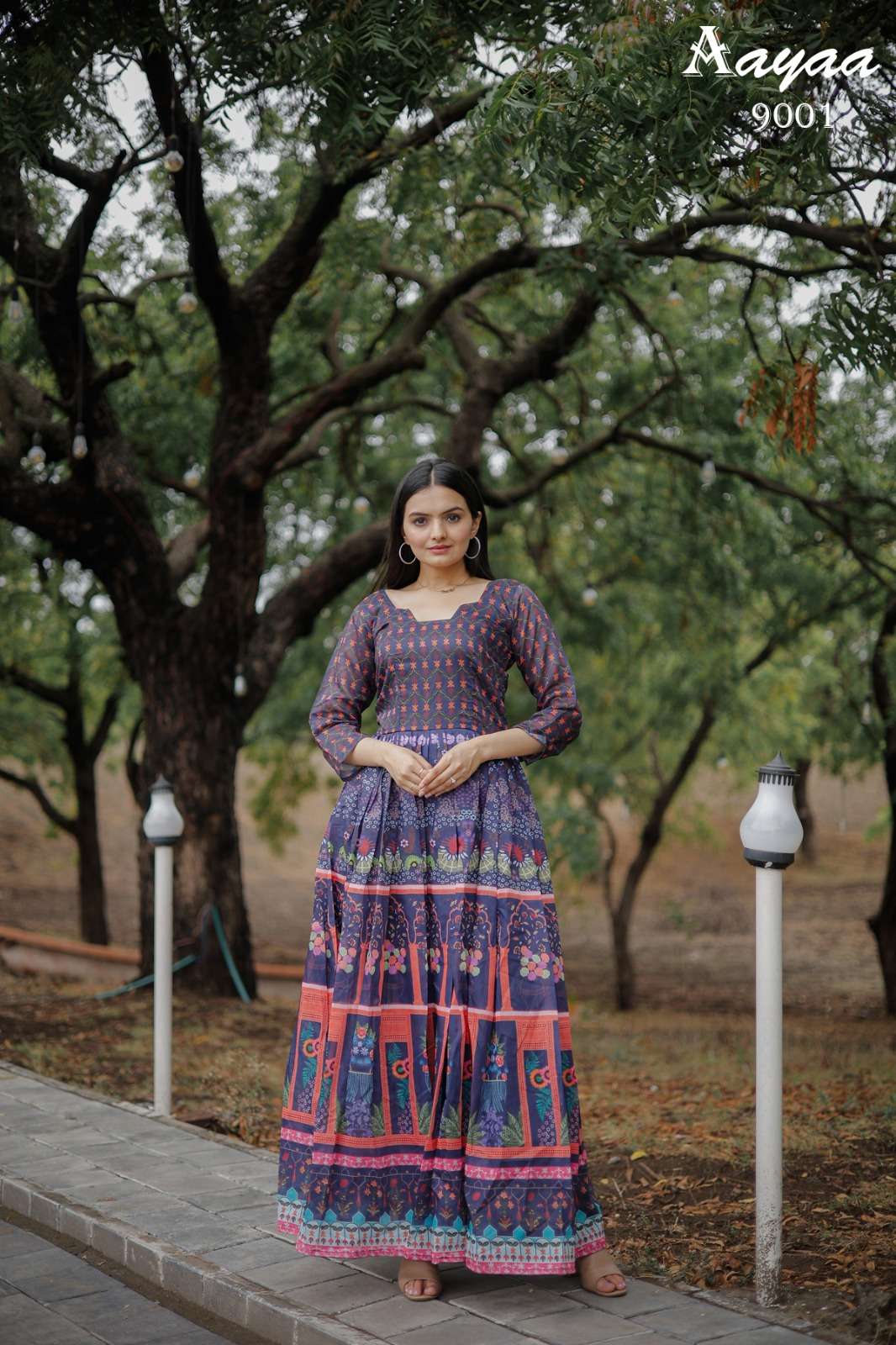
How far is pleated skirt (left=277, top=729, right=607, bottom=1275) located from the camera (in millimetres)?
3619

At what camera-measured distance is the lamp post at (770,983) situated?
3.68 metres

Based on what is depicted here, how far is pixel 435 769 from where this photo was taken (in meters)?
3.72

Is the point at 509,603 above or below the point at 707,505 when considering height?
below

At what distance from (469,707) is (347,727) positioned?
0.36 meters

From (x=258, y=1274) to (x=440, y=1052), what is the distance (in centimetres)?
82

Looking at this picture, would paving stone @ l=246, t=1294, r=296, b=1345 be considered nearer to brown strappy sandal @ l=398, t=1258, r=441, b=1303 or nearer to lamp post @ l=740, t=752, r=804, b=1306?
brown strappy sandal @ l=398, t=1258, r=441, b=1303

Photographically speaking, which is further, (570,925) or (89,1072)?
(570,925)

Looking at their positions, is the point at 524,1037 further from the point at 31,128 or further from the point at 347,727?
the point at 31,128

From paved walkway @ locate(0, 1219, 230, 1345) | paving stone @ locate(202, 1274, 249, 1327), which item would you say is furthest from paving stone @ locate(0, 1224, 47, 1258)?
paving stone @ locate(202, 1274, 249, 1327)

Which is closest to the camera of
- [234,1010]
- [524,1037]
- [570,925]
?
[524,1037]

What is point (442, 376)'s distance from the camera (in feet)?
41.7

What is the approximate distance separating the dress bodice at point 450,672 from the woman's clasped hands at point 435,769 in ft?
0.48

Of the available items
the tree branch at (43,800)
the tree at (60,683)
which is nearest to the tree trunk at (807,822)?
the tree at (60,683)

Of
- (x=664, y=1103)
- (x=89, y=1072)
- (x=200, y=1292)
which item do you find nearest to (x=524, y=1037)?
(x=200, y=1292)
